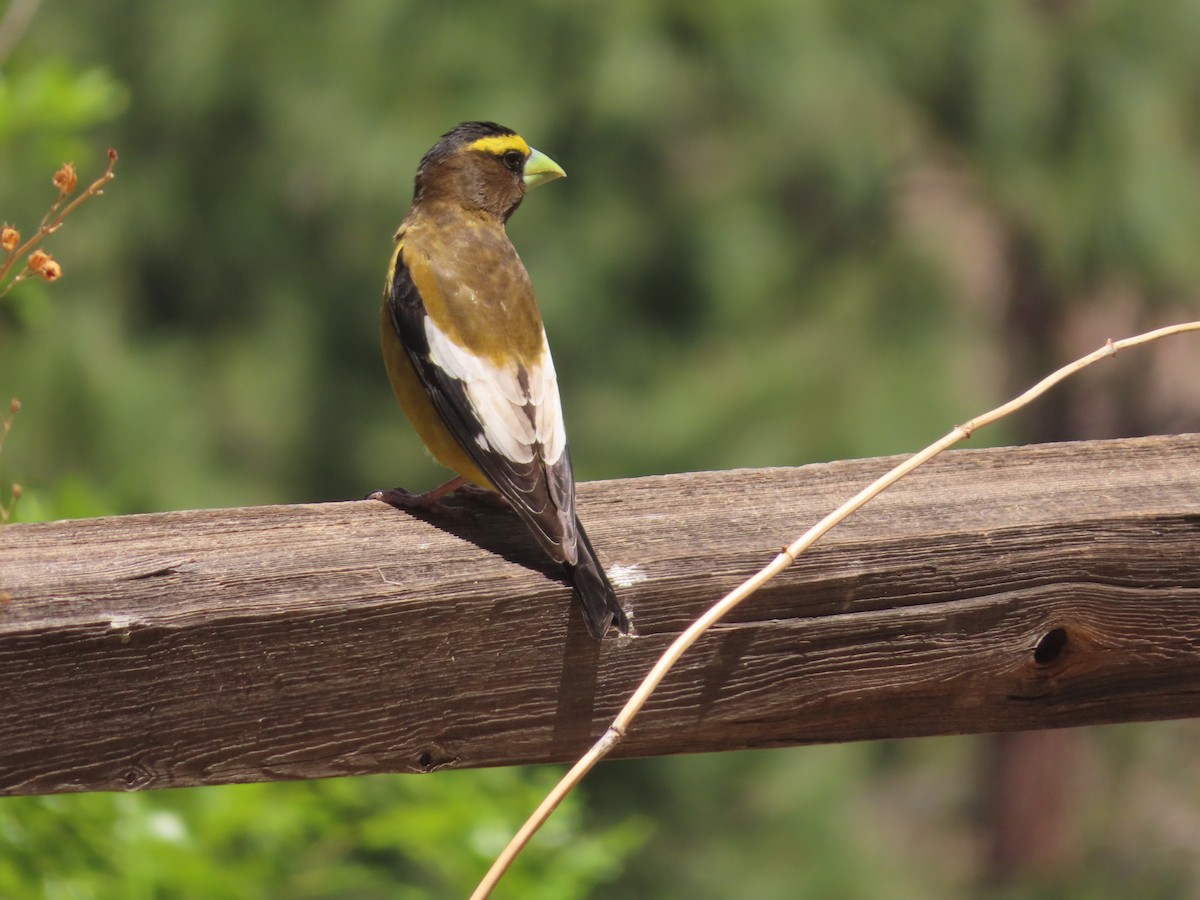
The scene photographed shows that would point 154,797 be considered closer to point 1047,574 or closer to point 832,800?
point 1047,574

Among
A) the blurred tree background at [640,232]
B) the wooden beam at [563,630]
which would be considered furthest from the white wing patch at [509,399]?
the blurred tree background at [640,232]

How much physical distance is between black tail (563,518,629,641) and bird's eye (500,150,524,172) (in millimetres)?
2474

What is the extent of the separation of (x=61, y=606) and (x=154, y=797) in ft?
6.49

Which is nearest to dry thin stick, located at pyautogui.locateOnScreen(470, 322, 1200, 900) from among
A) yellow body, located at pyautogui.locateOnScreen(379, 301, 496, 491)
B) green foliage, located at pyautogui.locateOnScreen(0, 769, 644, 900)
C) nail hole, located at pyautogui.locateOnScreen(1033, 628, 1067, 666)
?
nail hole, located at pyautogui.locateOnScreen(1033, 628, 1067, 666)

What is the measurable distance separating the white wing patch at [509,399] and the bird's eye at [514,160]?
101 cm

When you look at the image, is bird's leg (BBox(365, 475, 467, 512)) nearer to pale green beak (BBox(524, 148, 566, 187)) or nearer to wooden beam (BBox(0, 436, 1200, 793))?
wooden beam (BBox(0, 436, 1200, 793))

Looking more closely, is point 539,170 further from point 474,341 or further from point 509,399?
Result: point 509,399

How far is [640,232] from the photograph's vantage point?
19.8 feet

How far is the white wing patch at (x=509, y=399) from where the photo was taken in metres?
2.68

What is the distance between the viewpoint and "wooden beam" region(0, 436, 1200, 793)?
159 cm

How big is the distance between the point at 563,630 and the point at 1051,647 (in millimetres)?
610

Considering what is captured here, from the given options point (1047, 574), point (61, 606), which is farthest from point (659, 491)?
point (61, 606)

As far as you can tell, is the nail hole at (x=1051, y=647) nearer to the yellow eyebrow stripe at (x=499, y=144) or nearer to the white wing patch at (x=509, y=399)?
the white wing patch at (x=509, y=399)

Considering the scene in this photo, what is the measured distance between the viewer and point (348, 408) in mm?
5938
